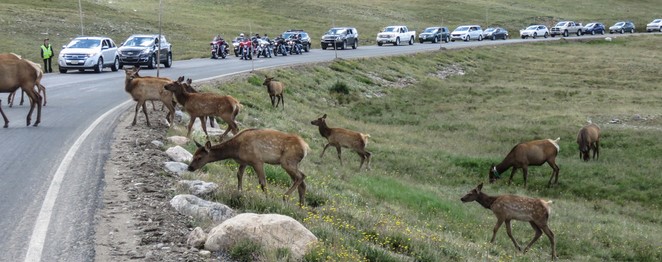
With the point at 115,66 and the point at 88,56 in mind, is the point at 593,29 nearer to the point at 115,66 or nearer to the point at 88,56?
the point at 115,66

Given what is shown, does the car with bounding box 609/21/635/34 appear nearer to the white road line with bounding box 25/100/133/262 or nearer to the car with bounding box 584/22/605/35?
the car with bounding box 584/22/605/35

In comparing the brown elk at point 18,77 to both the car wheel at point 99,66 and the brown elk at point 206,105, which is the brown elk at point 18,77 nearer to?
the brown elk at point 206,105

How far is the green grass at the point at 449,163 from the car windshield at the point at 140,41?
834 centimetres

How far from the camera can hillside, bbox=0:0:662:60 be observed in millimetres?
65500

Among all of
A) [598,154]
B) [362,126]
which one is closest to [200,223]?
[598,154]

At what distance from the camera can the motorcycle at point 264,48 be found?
2061 inches

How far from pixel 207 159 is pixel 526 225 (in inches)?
344

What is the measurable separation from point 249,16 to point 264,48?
4868 cm

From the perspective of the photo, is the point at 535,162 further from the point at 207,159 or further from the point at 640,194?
the point at 207,159

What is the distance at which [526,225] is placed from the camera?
17969 mm

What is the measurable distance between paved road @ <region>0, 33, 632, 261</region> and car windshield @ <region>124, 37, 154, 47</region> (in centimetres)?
1896

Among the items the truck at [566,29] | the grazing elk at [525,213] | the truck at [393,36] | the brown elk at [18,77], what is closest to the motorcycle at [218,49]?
the truck at [393,36]

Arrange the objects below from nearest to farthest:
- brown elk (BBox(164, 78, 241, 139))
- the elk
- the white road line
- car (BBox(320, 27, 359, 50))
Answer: the white road line
brown elk (BBox(164, 78, 241, 139))
the elk
car (BBox(320, 27, 359, 50))

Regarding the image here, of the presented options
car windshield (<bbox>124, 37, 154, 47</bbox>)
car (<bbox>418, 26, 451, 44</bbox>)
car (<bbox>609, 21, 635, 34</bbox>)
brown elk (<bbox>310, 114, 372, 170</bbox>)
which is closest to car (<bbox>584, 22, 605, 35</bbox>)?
car (<bbox>609, 21, 635, 34</bbox>)
